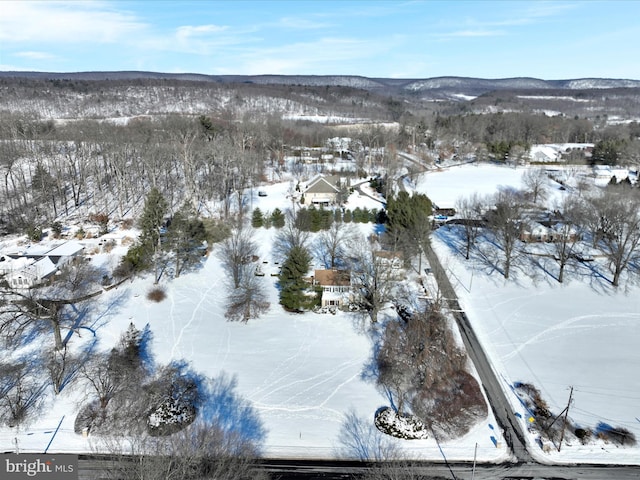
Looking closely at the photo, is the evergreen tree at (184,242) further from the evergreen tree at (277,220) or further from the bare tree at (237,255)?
the evergreen tree at (277,220)

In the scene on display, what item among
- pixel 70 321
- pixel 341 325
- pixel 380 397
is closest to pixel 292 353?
pixel 341 325

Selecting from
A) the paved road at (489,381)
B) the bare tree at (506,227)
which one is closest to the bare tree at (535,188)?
the bare tree at (506,227)

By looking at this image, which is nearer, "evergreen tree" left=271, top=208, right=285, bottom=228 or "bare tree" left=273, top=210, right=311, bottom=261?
"bare tree" left=273, top=210, right=311, bottom=261

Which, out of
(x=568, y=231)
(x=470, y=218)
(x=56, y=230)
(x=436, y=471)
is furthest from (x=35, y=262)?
(x=568, y=231)

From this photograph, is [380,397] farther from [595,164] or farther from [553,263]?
[595,164]

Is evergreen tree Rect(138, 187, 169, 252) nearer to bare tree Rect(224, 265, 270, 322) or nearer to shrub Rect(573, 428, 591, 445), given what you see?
bare tree Rect(224, 265, 270, 322)

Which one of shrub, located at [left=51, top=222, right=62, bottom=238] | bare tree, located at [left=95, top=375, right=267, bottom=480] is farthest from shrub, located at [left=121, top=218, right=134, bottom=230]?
bare tree, located at [left=95, top=375, right=267, bottom=480]

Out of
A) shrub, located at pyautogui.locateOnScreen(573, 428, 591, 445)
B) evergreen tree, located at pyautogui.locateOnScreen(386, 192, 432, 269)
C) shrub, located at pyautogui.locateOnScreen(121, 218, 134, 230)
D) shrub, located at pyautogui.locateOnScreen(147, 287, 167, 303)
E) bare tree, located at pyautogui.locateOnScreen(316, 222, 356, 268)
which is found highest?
evergreen tree, located at pyautogui.locateOnScreen(386, 192, 432, 269)
